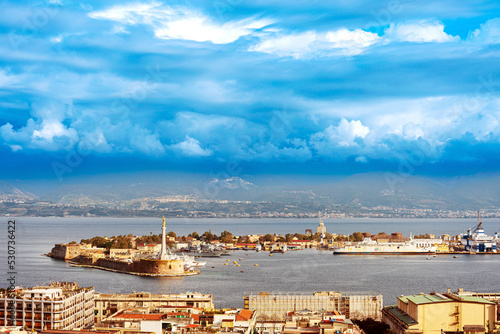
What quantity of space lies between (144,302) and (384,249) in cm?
6191

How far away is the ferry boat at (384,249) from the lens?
79.8 m

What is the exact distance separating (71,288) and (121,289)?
13.1 m

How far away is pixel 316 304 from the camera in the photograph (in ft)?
77.2

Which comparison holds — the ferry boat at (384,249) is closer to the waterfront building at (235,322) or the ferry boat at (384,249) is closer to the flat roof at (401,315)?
the flat roof at (401,315)

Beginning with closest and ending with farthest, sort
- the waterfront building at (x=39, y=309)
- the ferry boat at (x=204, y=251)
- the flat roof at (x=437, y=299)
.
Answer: the flat roof at (x=437, y=299) → the waterfront building at (x=39, y=309) → the ferry boat at (x=204, y=251)

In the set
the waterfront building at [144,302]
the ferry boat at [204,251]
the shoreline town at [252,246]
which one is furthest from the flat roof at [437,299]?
the ferry boat at [204,251]

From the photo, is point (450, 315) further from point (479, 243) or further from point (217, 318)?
point (479, 243)

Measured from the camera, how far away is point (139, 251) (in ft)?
206

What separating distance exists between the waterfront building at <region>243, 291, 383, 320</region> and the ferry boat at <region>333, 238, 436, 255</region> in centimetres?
5526

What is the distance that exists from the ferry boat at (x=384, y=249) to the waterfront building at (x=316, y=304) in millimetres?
55262

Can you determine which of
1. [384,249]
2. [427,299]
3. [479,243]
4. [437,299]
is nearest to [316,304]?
[427,299]

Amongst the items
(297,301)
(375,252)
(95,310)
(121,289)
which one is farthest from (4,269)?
(375,252)

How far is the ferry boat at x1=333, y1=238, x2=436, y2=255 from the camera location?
7975 cm

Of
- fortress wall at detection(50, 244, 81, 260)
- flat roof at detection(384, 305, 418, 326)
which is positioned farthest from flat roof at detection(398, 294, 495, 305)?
fortress wall at detection(50, 244, 81, 260)
